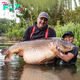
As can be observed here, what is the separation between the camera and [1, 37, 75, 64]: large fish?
13.7 ft

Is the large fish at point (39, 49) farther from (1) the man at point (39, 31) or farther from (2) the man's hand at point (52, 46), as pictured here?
(1) the man at point (39, 31)

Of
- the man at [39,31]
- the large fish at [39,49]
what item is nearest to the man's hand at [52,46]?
the large fish at [39,49]

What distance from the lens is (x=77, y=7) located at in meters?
11.9

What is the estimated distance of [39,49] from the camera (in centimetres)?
425

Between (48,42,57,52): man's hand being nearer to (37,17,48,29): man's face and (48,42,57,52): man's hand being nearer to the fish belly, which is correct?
the fish belly

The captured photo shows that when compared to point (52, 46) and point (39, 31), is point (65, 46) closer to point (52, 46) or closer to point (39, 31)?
point (52, 46)

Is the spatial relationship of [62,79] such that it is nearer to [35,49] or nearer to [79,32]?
[35,49]

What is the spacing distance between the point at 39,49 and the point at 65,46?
2.24 feet

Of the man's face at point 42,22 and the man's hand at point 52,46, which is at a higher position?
the man's face at point 42,22

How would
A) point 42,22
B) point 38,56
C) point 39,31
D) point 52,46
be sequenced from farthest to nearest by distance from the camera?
point 39,31 < point 42,22 < point 38,56 < point 52,46

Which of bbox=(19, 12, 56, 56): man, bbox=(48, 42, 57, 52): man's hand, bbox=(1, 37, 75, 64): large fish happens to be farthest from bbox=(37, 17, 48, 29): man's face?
bbox=(48, 42, 57, 52): man's hand

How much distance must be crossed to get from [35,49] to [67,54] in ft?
2.78

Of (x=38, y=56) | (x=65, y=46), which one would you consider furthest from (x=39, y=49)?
(x=65, y=46)

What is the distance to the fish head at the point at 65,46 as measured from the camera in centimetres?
413
